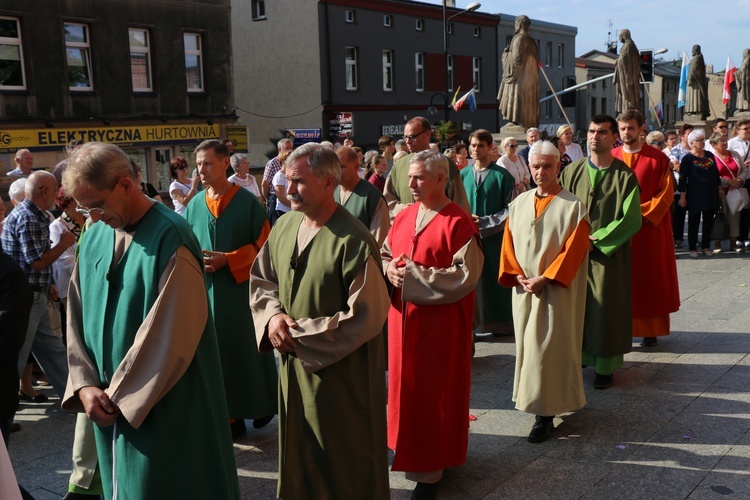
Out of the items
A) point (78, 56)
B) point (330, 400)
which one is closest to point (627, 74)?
point (330, 400)

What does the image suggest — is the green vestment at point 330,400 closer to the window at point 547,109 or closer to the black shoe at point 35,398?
the black shoe at point 35,398

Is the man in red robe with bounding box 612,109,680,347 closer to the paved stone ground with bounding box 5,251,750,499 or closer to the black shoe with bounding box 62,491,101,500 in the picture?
the paved stone ground with bounding box 5,251,750,499

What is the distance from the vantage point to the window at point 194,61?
24.6 metres

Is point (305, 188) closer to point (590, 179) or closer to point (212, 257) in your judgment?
point (212, 257)

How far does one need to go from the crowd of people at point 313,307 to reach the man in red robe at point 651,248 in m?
0.02

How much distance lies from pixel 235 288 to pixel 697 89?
17626mm

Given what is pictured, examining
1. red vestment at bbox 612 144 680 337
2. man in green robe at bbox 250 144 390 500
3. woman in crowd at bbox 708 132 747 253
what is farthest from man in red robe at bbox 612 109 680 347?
woman in crowd at bbox 708 132 747 253

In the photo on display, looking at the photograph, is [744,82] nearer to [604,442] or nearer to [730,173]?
[730,173]

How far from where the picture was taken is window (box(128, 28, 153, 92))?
23.0 meters

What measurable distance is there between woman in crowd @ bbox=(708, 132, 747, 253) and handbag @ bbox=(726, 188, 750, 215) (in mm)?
53

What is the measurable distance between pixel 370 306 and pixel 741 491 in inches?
94.5

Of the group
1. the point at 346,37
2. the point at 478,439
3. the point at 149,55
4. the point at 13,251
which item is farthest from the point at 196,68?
the point at 478,439

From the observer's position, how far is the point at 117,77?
22.5 meters

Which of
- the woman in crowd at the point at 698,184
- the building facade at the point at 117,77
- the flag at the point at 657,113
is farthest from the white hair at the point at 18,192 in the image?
the flag at the point at 657,113
